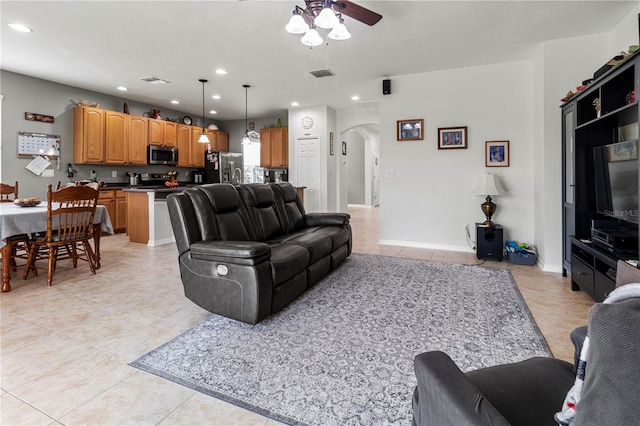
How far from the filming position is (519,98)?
457 cm

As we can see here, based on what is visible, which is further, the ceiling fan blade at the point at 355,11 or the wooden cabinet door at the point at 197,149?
the wooden cabinet door at the point at 197,149

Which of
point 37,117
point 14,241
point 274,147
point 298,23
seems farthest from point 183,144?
point 298,23

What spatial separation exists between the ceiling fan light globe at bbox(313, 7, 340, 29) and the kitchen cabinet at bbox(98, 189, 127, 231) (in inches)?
218

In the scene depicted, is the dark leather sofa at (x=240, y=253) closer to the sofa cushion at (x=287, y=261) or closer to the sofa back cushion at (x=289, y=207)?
the sofa cushion at (x=287, y=261)

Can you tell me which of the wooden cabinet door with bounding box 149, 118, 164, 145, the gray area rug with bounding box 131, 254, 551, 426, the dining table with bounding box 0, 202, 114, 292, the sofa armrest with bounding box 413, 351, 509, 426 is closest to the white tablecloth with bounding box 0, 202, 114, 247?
the dining table with bounding box 0, 202, 114, 292

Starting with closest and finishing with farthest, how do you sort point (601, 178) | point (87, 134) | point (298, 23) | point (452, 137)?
point (298, 23) < point (601, 178) < point (452, 137) < point (87, 134)

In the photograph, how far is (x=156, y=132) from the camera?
23.7 feet

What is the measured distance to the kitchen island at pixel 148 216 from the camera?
5355 mm

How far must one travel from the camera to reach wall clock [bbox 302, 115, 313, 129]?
25.1 ft

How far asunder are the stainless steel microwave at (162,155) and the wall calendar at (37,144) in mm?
1596

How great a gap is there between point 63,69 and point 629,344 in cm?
663

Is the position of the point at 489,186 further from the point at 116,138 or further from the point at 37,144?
the point at 37,144

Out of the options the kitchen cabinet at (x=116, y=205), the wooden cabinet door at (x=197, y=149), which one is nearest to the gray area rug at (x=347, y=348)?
the kitchen cabinet at (x=116, y=205)

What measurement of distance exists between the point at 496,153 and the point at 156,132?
21.6ft
